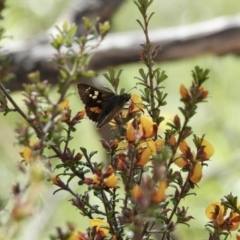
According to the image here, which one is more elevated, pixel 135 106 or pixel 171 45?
pixel 171 45

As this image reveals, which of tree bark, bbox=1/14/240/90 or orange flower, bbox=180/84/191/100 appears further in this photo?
tree bark, bbox=1/14/240/90

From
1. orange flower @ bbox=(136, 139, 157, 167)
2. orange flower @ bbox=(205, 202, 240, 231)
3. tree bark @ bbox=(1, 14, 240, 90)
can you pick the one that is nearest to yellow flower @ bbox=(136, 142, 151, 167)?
orange flower @ bbox=(136, 139, 157, 167)

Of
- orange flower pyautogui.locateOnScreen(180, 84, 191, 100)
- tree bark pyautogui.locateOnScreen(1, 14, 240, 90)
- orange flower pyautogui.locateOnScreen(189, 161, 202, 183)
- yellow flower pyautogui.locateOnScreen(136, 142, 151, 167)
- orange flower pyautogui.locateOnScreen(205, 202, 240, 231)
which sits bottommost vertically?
yellow flower pyautogui.locateOnScreen(136, 142, 151, 167)

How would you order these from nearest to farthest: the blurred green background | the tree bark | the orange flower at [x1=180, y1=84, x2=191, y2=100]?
the orange flower at [x1=180, y1=84, x2=191, y2=100], the tree bark, the blurred green background

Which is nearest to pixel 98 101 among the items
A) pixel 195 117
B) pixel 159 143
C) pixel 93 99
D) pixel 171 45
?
pixel 93 99

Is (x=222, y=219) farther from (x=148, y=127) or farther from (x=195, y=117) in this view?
(x=195, y=117)

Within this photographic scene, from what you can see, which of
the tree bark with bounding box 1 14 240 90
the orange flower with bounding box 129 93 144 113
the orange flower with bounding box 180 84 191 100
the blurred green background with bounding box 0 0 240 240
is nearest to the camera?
the orange flower with bounding box 180 84 191 100

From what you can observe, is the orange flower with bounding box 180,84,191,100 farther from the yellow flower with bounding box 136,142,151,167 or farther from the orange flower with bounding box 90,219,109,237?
the orange flower with bounding box 90,219,109,237

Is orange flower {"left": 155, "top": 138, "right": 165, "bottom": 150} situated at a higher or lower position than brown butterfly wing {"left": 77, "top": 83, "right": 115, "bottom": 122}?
lower
